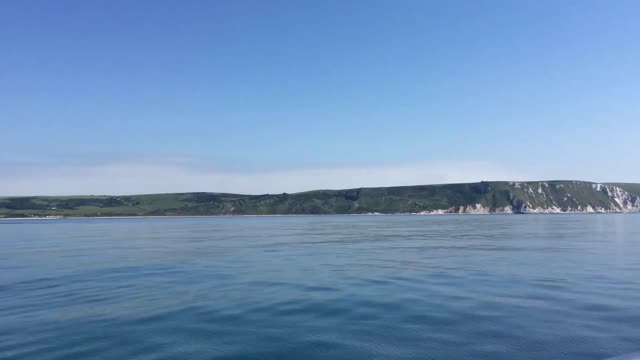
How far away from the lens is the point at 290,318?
24453 millimetres

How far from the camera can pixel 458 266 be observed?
147 feet

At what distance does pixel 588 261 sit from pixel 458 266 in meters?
14.7

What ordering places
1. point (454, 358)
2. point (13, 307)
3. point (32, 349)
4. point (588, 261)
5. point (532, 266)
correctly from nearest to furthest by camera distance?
1. point (454, 358)
2. point (32, 349)
3. point (13, 307)
4. point (532, 266)
5. point (588, 261)

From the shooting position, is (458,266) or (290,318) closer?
(290,318)

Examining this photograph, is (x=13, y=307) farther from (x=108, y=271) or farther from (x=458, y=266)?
(x=458, y=266)

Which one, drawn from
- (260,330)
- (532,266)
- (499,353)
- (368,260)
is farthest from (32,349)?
(532,266)

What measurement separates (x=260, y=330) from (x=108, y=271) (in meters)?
28.0

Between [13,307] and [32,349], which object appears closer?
[32,349]

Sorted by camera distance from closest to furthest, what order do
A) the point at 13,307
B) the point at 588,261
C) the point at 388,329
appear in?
the point at 388,329
the point at 13,307
the point at 588,261

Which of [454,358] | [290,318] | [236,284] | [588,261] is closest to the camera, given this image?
[454,358]

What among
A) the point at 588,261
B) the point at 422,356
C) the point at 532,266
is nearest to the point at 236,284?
the point at 422,356

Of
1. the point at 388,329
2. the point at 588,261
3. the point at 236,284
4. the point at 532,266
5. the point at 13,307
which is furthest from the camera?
the point at 588,261

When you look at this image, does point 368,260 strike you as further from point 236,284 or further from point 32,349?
point 32,349

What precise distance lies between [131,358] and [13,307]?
15.2 meters
